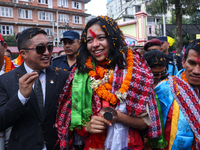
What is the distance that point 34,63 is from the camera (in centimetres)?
211

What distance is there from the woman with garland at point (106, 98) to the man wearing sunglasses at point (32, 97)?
0.16 m

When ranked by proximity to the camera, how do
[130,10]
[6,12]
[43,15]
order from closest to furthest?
1. [6,12]
2. [43,15]
3. [130,10]

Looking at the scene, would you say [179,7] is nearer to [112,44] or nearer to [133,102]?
[112,44]

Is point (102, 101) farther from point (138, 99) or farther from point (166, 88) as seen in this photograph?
point (166, 88)

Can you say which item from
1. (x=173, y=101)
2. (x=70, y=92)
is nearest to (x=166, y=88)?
(x=173, y=101)

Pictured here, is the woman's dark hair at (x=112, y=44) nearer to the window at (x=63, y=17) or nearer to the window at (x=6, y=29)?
the window at (x=6, y=29)

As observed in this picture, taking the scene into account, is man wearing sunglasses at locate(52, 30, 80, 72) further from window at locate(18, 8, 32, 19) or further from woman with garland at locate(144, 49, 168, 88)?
window at locate(18, 8, 32, 19)

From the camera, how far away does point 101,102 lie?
189cm

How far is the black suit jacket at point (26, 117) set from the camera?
5.64ft

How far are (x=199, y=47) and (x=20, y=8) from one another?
1319 inches

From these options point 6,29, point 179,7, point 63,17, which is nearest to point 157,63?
point 179,7

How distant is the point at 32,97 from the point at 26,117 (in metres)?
0.22

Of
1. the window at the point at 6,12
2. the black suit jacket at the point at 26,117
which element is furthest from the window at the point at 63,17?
the black suit jacket at the point at 26,117

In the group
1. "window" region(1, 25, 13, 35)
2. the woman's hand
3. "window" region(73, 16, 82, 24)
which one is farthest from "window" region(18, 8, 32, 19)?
the woman's hand
